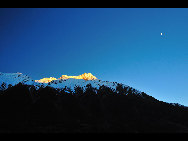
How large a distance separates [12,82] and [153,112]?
149 feet

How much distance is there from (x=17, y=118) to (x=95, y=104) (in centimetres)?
1795

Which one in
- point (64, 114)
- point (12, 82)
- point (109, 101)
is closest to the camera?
point (64, 114)

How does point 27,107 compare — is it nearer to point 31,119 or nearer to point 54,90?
point 31,119

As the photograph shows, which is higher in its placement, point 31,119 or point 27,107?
point 27,107

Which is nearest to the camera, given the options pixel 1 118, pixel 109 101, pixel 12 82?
pixel 1 118

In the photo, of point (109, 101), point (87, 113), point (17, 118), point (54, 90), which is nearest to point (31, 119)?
point (17, 118)

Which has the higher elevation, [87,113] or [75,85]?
[75,85]

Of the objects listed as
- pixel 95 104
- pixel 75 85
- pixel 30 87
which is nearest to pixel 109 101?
pixel 95 104

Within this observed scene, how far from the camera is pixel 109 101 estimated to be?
40.3 m

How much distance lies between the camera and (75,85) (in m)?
50.6

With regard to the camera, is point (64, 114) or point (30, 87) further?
point (30, 87)

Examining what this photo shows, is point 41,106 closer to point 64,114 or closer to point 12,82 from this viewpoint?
point 64,114
